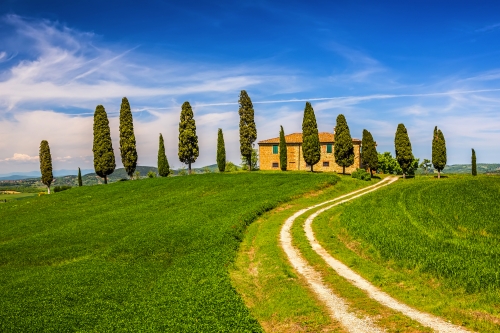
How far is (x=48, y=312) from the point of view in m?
14.0

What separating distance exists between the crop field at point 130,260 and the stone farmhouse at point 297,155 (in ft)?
116

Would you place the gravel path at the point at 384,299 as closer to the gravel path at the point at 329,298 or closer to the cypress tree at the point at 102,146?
the gravel path at the point at 329,298

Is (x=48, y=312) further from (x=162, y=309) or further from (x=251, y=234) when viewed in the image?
(x=251, y=234)

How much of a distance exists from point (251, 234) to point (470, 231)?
15195 mm

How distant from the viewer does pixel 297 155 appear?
8769 cm

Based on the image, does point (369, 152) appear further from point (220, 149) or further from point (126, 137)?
point (126, 137)

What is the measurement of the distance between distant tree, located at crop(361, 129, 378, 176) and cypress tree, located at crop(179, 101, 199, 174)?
1547 inches

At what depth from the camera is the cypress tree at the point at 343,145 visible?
71688mm

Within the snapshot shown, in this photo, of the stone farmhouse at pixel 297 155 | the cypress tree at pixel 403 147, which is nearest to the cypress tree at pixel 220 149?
the stone farmhouse at pixel 297 155

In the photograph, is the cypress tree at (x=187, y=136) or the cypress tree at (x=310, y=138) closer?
the cypress tree at (x=310, y=138)

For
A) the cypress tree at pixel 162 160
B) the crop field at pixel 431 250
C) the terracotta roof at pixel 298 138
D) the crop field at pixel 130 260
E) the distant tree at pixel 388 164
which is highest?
the terracotta roof at pixel 298 138

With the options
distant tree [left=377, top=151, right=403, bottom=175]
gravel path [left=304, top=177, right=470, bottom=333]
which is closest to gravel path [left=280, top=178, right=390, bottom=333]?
gravel path [left=304, top=177, right=470, bottom=333]

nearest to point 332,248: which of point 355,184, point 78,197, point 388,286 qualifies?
point 388,286

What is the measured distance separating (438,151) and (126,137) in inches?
2724
